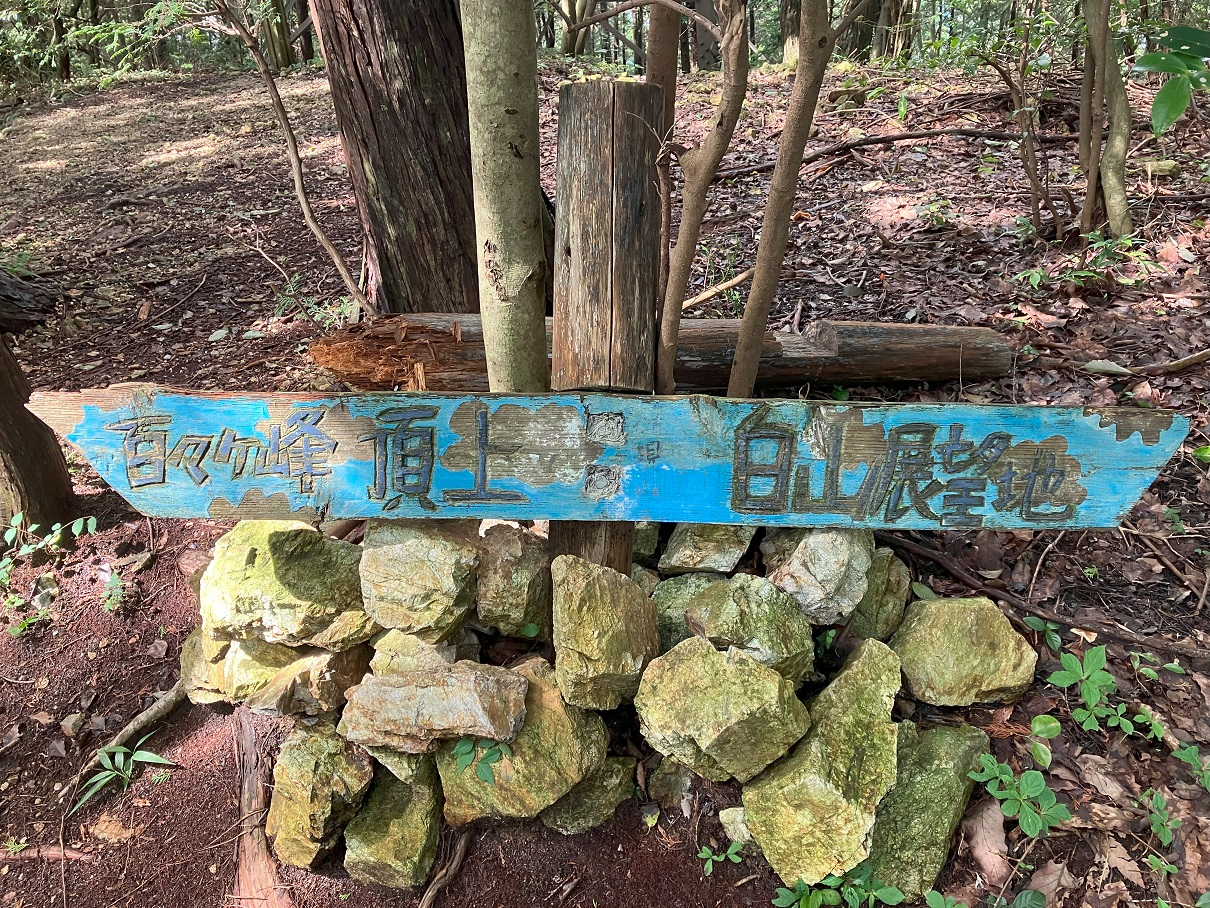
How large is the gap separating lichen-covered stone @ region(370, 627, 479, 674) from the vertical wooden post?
606 millimetres

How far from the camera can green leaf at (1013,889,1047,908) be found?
79.3 inches

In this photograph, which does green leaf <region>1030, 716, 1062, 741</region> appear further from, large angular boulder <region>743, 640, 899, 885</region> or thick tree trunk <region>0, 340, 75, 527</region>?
thick tree trunk <region>0, 340, 75, 527</region>

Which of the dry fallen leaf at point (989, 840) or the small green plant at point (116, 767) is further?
the small green plant at point (116, 767)

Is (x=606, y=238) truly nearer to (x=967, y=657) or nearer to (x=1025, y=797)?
(x=967, y=657)

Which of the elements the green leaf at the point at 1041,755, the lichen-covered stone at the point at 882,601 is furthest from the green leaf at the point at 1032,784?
A: the lichen-covered stone at the point at 882,601

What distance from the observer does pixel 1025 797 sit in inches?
84.5

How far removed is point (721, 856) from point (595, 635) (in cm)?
78

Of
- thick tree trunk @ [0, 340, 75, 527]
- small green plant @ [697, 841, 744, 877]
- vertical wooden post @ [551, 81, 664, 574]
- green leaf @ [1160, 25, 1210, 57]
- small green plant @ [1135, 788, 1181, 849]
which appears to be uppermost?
green leaf @ [1160, 25, 1210, 57]

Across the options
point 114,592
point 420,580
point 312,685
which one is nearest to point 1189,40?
point 420,580

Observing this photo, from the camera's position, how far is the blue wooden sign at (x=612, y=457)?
2312 mm

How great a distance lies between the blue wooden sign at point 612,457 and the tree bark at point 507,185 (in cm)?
27

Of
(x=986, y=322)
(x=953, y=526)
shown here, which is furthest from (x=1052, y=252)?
(x=953, y=526)

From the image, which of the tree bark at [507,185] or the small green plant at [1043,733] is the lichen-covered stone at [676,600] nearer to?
the tree bark at [507,185]

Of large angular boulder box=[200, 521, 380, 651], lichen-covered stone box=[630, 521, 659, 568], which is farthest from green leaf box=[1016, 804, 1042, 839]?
large angular boulder box=[200, 521, 380, 651]
